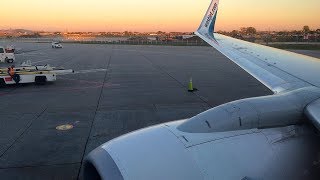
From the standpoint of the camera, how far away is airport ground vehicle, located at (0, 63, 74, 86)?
22.7m

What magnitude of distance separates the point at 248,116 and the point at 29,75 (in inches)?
854

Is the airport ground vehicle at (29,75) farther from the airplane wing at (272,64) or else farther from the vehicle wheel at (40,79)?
the airplane wing at (272,64)

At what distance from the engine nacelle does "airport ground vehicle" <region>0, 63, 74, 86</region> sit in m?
21.2

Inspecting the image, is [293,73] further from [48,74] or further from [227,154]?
[48,74]

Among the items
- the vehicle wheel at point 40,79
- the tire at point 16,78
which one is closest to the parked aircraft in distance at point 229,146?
the tire at point 16,78

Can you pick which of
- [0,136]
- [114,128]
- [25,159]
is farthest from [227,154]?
[0,136]

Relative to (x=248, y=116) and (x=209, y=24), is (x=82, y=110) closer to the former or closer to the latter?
(x=209, y=24)

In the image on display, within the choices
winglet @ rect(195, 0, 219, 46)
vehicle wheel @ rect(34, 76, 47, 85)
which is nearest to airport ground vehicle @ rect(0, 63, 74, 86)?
vehicle wheel @ rect(34, 76, 47, 85)

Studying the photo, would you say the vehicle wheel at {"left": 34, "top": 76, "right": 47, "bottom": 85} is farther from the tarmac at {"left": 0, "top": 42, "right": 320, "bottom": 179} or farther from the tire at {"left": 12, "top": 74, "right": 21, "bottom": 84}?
the tire at {"left": 12, "top": 74, "right": 21, "bottom": 84}

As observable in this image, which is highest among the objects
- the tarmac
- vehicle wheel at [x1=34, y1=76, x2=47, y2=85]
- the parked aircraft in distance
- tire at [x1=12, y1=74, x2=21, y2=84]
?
the parked aircraft in distance

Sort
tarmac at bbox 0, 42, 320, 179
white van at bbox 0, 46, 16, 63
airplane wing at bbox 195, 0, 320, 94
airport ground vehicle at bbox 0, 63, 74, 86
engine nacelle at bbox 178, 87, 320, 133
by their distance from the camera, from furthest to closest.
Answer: white van at bbox 0, 46, 16, 63 → airport ground vehicle at bbox 0, 63, 74, 86 → tarmac at bbox 0, 42, 320, 179 → airplane wing at bbox 195, 0, 320, 94 → engine nacelle at bbox 178, 87, 320, 133

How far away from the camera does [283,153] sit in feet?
14.5

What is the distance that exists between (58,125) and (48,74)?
1126 cm

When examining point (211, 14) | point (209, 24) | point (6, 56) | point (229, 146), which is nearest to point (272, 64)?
point (211, 14)
